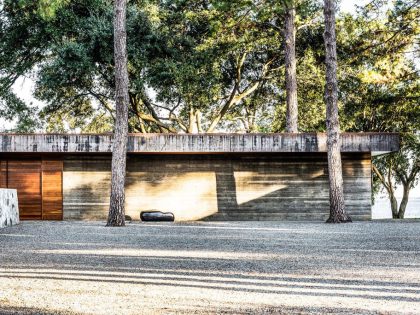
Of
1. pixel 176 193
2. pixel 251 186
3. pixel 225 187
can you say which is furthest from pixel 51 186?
pixel 251 186

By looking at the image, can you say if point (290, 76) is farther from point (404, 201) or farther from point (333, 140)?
point (404, 201)

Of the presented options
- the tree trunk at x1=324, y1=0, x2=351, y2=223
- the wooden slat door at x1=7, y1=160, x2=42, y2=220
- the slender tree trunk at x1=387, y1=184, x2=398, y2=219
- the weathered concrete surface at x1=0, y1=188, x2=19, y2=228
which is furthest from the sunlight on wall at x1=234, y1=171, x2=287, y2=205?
the slender tree trunk at x1=387, y1=184, x2=398, y2=219

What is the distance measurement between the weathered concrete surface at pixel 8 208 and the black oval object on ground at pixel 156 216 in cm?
371

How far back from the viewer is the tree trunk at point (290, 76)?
2086 cm

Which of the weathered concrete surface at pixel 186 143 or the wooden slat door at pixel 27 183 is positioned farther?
the wooden slat door at pixel 27 183

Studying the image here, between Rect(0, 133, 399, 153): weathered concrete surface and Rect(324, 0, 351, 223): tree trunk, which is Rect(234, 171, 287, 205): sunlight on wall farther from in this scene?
Rect(324, 0, 351, 223): tree trunk

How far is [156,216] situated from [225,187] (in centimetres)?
226

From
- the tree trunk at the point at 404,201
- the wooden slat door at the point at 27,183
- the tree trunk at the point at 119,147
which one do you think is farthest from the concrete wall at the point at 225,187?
the tree trunk at the point at 404,201

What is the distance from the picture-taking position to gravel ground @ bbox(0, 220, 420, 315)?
13.8 ft

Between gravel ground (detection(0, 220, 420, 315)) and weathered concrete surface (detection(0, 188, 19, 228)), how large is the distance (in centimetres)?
442

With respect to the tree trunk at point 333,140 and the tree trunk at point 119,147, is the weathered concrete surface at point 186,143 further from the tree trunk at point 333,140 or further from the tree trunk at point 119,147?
the tree trunk at point 119,147

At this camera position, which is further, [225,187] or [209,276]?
[225,187]

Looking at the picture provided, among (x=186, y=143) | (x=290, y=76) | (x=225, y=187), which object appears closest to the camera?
(x=186, y=143)

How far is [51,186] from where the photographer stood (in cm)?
1761
